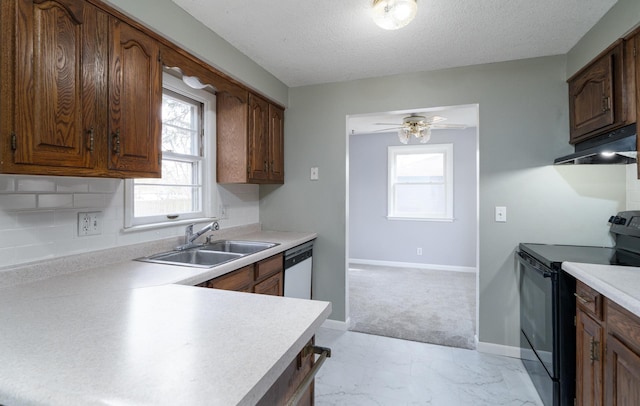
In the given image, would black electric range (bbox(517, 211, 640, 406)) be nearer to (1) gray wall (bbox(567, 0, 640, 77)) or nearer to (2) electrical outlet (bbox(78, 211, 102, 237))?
(1) gray wall (bbox(567, 0, 640, 77))

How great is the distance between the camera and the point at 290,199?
3098 mm

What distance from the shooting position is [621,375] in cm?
123

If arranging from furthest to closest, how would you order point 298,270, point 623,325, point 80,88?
point 298,270 < point 80,88 < point 623,325

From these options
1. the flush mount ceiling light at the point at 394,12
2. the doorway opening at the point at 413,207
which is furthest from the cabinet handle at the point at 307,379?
the doorway opening at the point at 413,207

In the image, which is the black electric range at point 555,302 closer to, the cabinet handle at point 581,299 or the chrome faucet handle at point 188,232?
the cabinet handle at point 581,299

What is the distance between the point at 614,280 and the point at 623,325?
21 cm

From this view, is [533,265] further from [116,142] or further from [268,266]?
[116,142]

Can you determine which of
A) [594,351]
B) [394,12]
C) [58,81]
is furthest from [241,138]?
[594,351]

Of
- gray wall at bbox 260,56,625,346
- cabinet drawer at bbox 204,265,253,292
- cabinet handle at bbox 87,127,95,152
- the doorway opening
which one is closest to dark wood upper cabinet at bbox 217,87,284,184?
gray wall at bbox 260,56,625,346

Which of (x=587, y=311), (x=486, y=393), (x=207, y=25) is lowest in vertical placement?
(x=486, y=393)

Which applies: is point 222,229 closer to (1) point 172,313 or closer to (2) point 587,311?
(1) point 172,313

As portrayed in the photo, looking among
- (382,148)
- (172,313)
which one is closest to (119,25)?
(172,313)

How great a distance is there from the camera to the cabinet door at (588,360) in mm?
1387

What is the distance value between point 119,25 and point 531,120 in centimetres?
277
